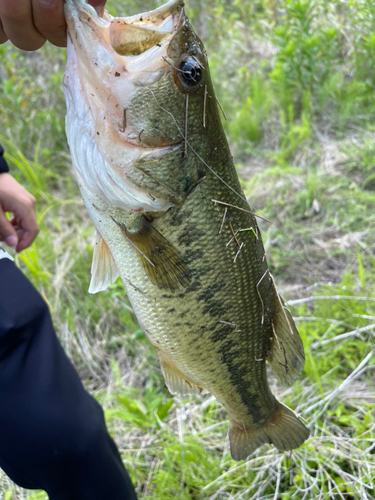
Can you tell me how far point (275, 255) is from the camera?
9.13ft

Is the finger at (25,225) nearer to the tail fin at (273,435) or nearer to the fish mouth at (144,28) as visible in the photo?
the fish mouth at (144,28)

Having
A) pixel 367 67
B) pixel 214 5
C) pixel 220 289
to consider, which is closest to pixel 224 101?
pixel 367 67

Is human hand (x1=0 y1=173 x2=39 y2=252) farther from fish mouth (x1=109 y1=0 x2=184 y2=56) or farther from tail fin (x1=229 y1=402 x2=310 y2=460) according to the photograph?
tail fin (x1=229 y1=402 x2=310 y2=460)

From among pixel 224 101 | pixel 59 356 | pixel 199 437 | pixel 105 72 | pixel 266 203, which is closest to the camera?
pixel 105 72

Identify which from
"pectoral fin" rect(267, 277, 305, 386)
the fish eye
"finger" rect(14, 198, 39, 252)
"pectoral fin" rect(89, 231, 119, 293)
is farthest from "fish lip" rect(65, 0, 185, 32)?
"finger" rect(14, 198, 39, 252)

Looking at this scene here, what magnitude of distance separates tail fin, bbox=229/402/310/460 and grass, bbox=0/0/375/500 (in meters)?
0.37

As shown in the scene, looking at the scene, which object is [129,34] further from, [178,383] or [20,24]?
[178,383]

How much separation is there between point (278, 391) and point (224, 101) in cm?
348

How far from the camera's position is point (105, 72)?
1.07m

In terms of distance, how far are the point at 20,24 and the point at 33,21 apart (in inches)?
1.5

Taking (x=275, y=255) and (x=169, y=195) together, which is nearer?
(x=169, y=195)

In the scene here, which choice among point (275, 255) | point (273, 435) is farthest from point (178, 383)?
point (275, 255)

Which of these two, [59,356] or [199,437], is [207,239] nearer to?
[59,356]

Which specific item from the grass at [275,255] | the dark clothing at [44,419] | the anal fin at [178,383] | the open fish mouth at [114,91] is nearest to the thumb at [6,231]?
the dark clothing at [44,419]
